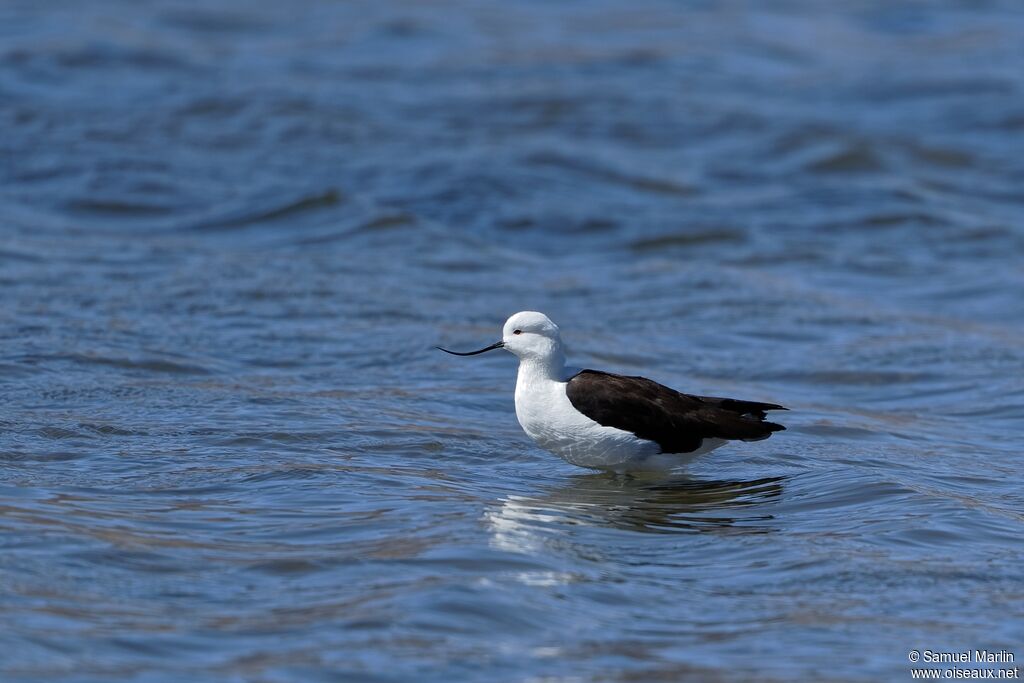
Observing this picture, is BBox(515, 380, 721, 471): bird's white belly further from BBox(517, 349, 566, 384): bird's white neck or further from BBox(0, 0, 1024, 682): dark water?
BBox(0, 0, 1024, 682): dark water

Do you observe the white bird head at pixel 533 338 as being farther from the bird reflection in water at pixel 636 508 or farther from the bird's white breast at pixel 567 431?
the bird reflection in water at pixel 636 508

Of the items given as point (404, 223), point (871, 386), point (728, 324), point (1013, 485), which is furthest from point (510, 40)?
point (1013, 485)

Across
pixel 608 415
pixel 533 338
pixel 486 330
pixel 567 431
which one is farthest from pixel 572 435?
pixel 486 330

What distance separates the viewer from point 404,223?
1445 cm

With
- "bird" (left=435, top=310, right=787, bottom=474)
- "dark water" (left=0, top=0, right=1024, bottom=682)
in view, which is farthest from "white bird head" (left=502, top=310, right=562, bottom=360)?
"dark water" (left=0, top=0, right=1024, bottom=682)

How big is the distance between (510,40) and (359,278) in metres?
12.0

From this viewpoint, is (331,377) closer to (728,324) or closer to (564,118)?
(728,324)

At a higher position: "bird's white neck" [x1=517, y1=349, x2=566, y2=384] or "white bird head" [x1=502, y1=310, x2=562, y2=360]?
"white bird head" [x1=502, y1=310, x2=562, y2=360]

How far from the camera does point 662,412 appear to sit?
7199 mm

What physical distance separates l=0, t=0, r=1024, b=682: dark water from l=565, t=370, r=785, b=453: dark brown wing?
0.91 ft

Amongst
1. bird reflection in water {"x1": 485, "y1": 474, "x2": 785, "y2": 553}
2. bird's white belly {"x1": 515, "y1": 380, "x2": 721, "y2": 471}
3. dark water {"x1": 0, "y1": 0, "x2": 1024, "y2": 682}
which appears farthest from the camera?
bird's white belly {"x1": 515, "y1": 380, "x2": 721, "y2": 471}

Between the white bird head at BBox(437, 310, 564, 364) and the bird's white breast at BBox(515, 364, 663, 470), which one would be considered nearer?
the bird's white breast at BBox(515, 364, 663, 470)

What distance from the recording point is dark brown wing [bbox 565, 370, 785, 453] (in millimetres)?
7090

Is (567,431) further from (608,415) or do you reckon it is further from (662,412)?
(662,412)
